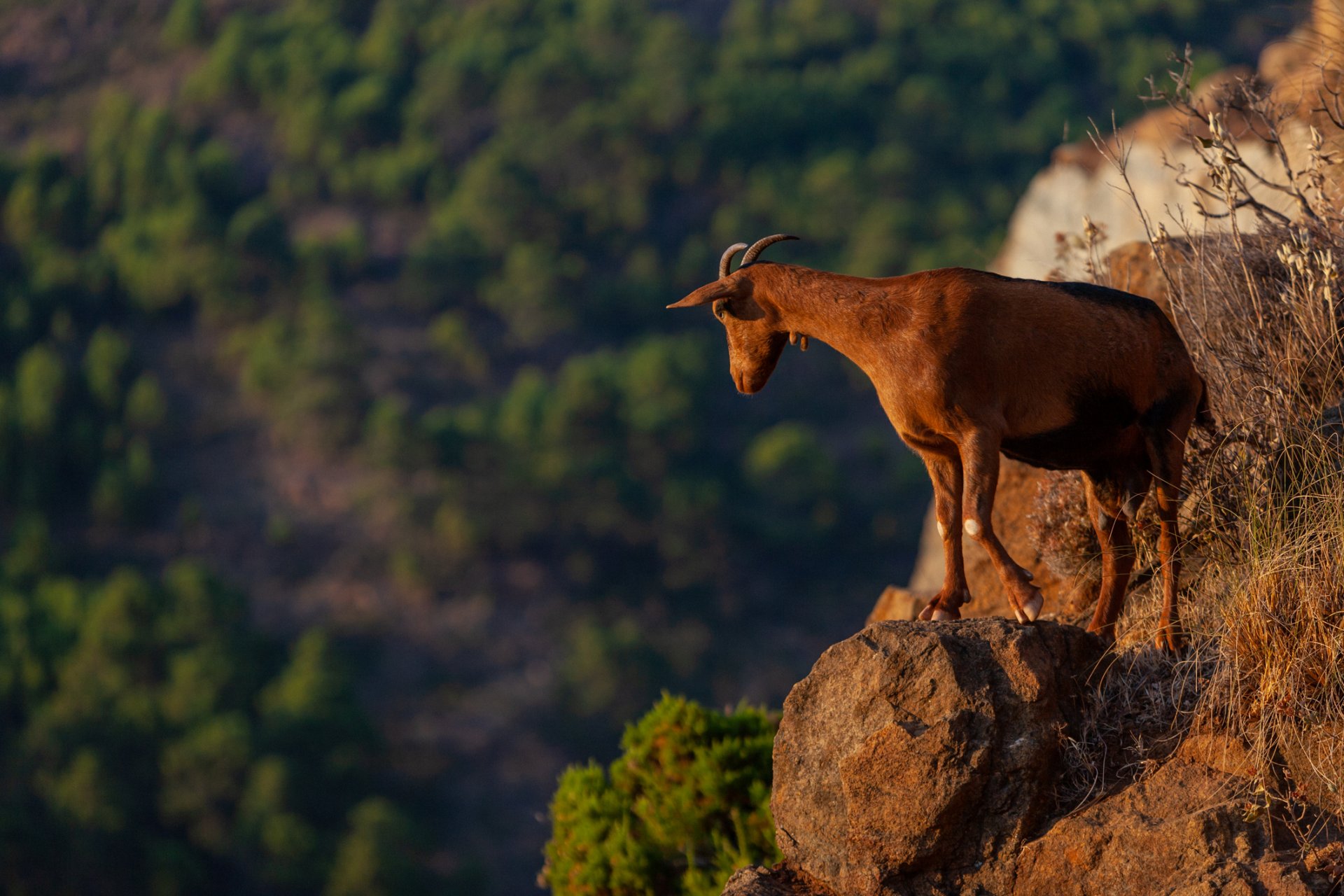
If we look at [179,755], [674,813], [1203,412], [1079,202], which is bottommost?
[1203,412]

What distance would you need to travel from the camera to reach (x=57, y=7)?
161 feet

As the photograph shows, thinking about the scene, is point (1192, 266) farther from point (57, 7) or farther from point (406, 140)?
point (57, 7)

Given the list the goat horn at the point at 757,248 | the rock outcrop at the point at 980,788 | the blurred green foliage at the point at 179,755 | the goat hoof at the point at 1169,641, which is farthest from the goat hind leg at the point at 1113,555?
the blurred green foliage at the point at 179,755

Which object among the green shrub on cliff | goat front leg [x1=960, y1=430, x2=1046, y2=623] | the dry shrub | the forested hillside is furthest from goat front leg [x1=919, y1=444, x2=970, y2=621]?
the forested hillside

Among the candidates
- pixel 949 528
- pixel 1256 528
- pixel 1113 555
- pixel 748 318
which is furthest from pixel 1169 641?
pixel 748 318

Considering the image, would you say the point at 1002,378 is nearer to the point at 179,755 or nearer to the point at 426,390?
the point at 179,755

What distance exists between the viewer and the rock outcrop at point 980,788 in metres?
3.71

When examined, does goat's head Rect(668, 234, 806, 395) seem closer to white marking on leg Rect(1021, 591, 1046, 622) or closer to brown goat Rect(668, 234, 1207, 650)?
brown goat Rect(668, 234, 1207, 650)

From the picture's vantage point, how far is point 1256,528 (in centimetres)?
430

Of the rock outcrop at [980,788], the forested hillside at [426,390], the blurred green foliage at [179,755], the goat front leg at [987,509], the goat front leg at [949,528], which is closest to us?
the rock outcrop at [980,788]

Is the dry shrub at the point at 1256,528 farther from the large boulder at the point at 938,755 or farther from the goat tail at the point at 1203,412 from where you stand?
the large boulder at the point at 938,755

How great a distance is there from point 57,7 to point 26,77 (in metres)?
3.45

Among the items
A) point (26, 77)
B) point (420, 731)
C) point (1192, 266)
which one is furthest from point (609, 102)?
point (1192, 266)

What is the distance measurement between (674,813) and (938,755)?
9.49 feet
